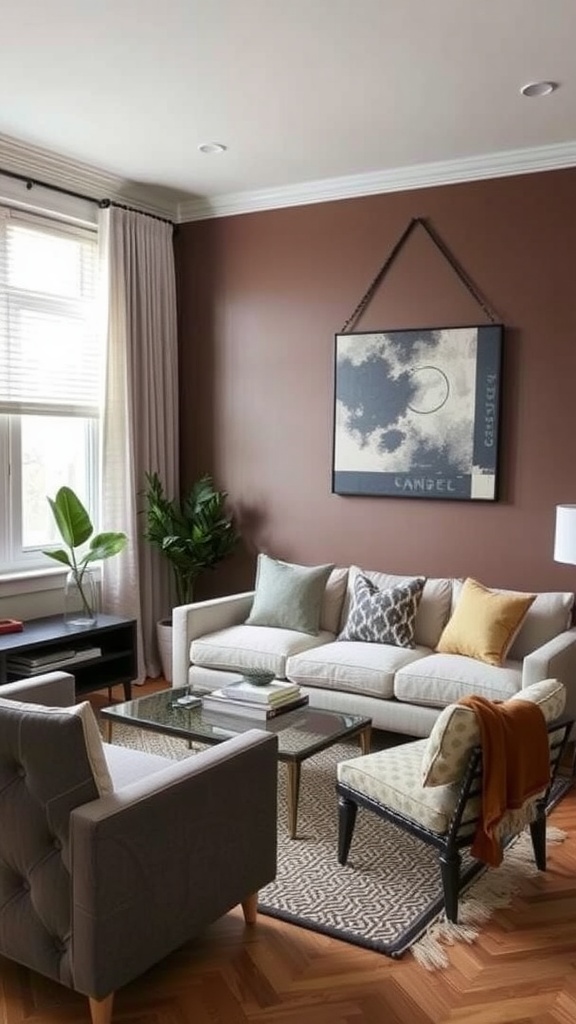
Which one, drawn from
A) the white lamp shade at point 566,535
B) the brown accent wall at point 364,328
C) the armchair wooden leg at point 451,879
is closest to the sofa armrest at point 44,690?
the armchair wooden leg at point 451,879

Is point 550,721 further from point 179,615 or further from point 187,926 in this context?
point 179,615

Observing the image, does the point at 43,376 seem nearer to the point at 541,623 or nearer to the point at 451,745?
the point at 541,623

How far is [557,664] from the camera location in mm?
3918

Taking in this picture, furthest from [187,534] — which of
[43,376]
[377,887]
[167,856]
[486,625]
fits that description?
[167,856]

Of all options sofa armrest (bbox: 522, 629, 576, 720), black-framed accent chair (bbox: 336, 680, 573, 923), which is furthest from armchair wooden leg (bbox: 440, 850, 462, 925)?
sofa armrest (bbox: 522, 629, 576, 720)

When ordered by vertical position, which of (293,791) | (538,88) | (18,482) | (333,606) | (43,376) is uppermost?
(538,88)

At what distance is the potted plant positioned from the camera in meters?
5.36

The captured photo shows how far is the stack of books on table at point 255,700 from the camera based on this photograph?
368 cm

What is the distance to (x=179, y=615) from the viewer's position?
4.83 metres

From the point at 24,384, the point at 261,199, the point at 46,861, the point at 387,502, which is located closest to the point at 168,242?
the point at 261,199

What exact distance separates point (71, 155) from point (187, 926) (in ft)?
13.4

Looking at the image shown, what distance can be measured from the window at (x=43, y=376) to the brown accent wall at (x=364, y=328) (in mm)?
768

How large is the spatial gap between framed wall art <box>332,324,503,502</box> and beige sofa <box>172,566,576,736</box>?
550 mm

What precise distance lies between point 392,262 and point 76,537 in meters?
2.36
